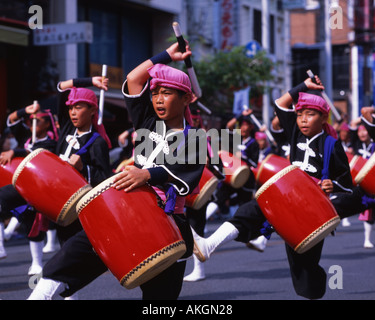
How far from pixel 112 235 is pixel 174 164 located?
553 millimetres

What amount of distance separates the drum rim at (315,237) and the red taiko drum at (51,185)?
4.51 ft

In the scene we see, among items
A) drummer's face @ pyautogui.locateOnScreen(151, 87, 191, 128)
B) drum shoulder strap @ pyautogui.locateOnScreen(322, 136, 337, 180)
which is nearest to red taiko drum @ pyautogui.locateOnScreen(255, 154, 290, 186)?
drum shoulder strap @ pyautogui.locateOnScreen(322, 136, 337, 180)

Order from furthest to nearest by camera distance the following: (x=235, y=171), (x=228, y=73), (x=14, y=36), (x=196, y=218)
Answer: (x=228, y=73)
(x=14, y=36)
(x=235, y=171)
(x=196, y=218)

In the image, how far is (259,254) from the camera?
30.1 feet

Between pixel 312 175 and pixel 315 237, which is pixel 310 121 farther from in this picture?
pixel 315 237

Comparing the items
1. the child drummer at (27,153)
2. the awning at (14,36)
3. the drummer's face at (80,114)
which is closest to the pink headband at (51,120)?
the child drummer at (27,153)

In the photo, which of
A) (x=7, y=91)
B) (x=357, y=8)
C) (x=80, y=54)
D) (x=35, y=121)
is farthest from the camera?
(x=357, y=8)

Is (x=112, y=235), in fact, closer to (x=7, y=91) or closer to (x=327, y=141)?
(x=327, y=141)

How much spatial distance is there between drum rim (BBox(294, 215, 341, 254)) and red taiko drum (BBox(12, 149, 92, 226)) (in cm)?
137

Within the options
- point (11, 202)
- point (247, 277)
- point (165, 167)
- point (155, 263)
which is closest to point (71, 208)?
point (165, 167)

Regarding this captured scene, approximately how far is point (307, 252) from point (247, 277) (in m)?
2.62

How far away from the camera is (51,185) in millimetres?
4523
